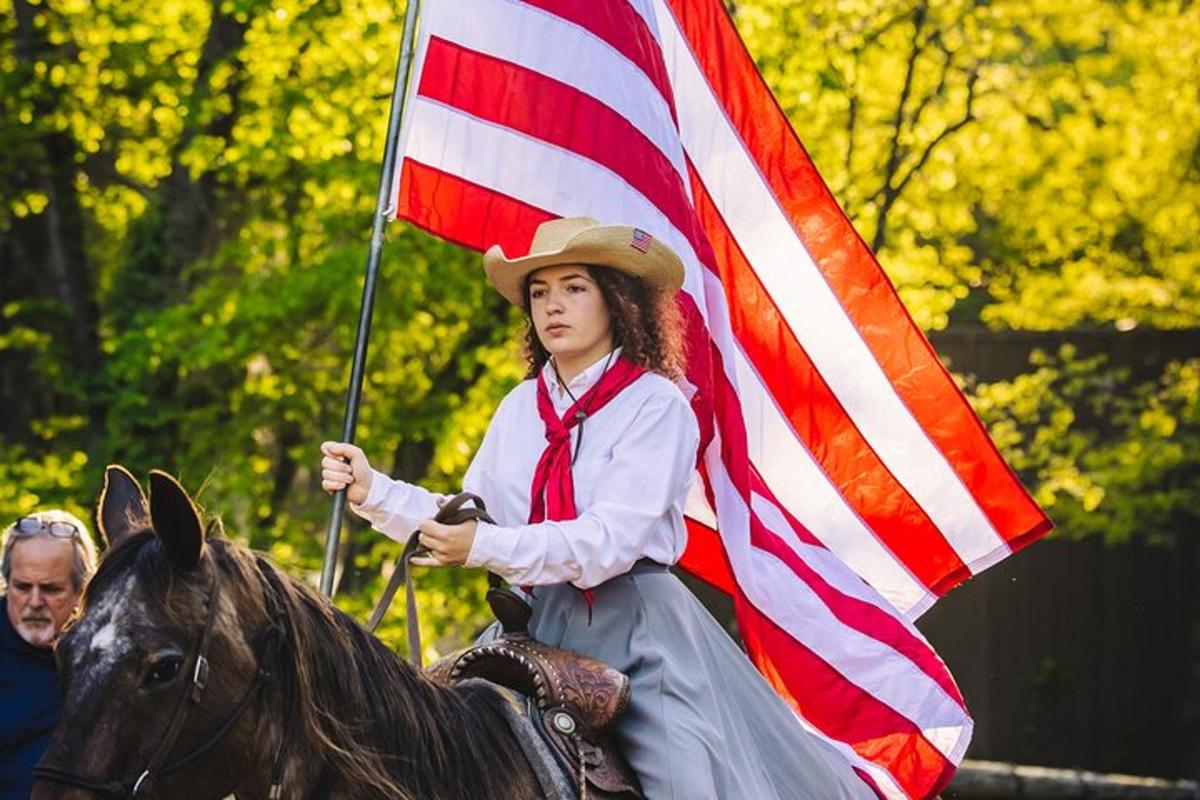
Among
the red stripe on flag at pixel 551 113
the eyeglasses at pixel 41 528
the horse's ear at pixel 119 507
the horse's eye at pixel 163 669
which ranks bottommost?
the horse's eye at pixel 163 669

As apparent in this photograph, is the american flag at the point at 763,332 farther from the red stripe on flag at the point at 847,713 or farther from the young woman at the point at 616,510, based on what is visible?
the young woman at the point at 616,510

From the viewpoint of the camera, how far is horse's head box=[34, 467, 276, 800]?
328 centimetres

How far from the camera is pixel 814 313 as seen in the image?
19.9ft

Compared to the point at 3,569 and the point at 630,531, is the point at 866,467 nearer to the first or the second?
the point at 630,531

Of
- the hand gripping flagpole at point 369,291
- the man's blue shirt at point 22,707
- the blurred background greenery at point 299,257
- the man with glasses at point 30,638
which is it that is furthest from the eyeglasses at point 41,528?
the blurred background greenery at point 299,257

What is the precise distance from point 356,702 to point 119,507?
2.00ft

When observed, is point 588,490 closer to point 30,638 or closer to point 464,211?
point 464,211

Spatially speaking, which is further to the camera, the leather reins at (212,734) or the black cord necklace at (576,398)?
the black cord necklace at (576,398)

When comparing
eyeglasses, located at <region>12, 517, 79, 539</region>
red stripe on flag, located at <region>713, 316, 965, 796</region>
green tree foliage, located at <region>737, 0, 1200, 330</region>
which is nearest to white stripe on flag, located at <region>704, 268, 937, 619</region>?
red stripe on flag, located at <region>713, 316, 965, 796</region>

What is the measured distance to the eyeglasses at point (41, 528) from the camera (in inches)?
206

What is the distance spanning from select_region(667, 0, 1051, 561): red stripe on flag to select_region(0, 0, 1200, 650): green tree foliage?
4.99 meters

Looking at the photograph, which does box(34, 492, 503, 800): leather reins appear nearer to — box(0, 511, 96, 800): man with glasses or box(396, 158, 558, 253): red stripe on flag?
box(0, 511, 96, 800): man with glasses

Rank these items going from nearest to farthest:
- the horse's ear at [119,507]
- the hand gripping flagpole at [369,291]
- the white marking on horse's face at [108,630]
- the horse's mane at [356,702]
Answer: the white marking on horse's face at [108,630]
the horse's mane at [356,702]
the horse's ear at [119,507]
the hand gripping flagpole at [369,291]

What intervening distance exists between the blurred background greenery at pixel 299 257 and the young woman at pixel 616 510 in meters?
5.49
